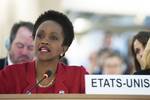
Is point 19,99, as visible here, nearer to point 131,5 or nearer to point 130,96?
point 130,96

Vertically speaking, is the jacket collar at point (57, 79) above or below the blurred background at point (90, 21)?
below

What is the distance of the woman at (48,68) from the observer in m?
2.08

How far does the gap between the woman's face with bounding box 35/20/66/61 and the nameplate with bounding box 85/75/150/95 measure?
9.3 inches

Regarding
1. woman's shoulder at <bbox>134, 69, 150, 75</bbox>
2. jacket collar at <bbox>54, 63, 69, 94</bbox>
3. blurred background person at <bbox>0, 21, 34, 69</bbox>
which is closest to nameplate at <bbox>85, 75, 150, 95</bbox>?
woman's shoulder at <bbox>134, 69, 150, 75</bbox>

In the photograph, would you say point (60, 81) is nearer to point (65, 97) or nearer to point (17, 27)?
point (65, 97)

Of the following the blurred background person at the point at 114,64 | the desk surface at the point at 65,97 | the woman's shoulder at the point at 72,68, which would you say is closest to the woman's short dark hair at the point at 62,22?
the woman's shoulder at the point at 72,68

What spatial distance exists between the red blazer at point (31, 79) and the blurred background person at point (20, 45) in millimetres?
44

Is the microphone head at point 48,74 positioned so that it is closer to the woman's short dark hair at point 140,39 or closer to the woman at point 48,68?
the woman at point 48,68

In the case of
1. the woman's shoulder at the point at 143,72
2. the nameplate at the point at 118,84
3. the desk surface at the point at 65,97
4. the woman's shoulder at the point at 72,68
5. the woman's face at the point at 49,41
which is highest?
the woman's face at the point at 49,41

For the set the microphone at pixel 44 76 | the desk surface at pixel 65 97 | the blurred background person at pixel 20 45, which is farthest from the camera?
the blurred background person at pixel 20 45

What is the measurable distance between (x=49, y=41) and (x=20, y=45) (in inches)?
8.0

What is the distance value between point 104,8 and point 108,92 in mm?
534

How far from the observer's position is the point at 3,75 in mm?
2131

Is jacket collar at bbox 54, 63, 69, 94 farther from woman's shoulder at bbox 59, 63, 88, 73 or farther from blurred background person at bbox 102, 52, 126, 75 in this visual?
blurred background person at bbox 102, 52, 126, 75
